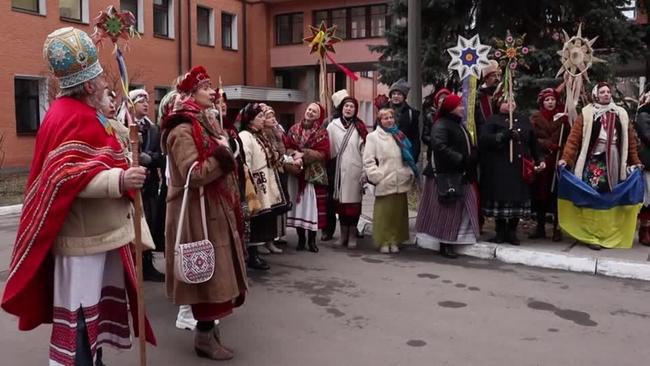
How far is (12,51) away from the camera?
19000 mm

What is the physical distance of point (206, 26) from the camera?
87.6 ft

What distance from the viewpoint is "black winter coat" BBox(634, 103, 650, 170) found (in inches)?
292

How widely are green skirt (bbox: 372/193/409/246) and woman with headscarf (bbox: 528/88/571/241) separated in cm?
167

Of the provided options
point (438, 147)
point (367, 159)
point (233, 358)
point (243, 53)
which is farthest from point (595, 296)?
point (243, 53)

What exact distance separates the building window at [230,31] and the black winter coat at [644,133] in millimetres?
22297

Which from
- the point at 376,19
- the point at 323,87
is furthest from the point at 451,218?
the point at 376,19

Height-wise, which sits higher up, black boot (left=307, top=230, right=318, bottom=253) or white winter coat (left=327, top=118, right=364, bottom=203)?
white winter coat (left=327, top=118, right=364, bottom=203)

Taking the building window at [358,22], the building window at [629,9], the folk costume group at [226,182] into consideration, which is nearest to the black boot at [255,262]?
the folk costume group at [226,182]

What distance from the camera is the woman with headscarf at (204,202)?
3908 millimetres

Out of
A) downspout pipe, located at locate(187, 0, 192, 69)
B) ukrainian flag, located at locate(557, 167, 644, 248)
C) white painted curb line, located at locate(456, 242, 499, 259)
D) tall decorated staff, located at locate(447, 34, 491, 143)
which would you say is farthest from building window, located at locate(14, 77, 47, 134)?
ukrainian flag, located at locate(557, 167, 644, 248)

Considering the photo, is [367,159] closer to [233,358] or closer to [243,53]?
[233,358]

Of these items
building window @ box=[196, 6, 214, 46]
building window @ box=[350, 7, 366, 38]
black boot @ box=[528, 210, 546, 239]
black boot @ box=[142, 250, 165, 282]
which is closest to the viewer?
black boot @ box=[142, 250, 165, 282]

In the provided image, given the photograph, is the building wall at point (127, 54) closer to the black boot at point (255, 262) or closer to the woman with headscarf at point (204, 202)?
the black boot at point (255, 262)

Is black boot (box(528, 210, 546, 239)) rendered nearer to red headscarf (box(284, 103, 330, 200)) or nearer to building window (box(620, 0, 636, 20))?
red headscarf (box(284, 103, 330, 200))
